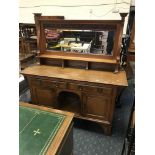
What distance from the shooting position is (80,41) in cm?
256

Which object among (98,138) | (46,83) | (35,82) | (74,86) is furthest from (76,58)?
(98,138)

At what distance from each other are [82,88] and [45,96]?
63 centimetres

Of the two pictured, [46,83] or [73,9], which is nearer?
[46,83]

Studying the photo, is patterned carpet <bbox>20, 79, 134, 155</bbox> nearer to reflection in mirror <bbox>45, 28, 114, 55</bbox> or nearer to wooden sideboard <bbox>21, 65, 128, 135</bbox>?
wooden sideboard <bbox>21, 65, 128, 135</bbox>

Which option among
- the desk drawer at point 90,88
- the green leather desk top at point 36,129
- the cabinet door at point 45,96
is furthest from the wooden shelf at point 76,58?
the green leather desk top at point 36,129

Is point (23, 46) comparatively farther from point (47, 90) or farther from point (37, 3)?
point (47, 90)

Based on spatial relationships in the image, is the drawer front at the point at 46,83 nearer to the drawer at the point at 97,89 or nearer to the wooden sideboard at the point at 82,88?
the wooden sideboard at the point at 82,88

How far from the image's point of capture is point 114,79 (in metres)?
1.83

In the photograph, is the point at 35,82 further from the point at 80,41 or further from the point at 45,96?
the point at 80,41

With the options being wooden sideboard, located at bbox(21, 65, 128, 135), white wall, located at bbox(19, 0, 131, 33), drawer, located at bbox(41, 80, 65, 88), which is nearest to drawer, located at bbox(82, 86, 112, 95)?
wooden sideboard, located at bbox(21, 65, 128, 135)

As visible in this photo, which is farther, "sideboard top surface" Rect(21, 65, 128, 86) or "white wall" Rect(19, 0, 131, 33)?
"white wall" Rect(19, 0, 131, 33)

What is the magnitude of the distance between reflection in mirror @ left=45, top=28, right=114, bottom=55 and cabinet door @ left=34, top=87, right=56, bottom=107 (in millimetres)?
666

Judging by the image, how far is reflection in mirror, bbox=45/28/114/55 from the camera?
225 cm
